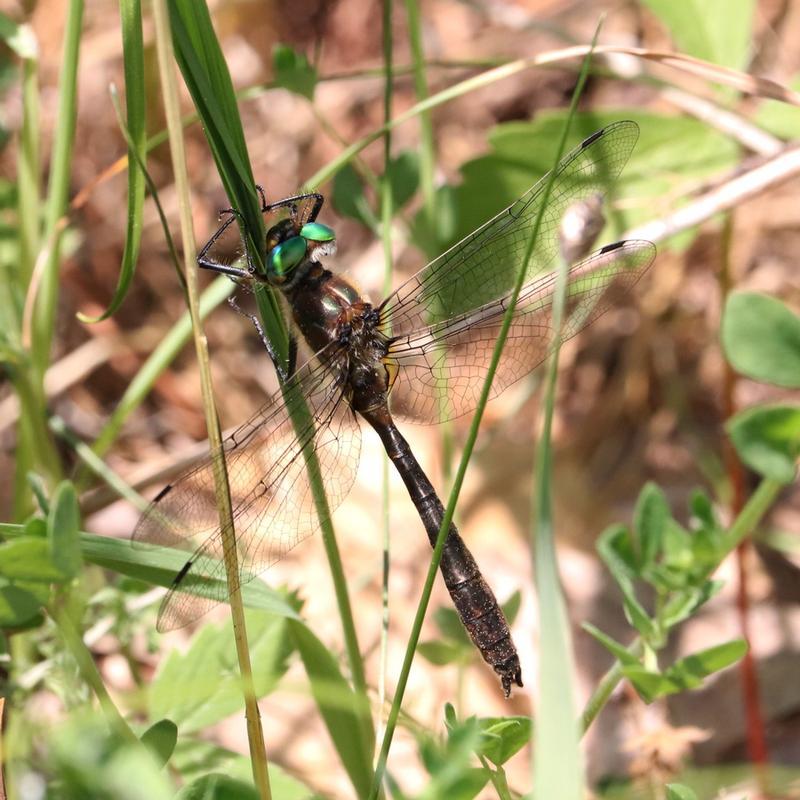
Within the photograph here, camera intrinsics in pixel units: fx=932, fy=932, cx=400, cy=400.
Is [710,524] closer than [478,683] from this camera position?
Yes

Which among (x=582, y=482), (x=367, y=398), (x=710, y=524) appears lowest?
(x=710, y=524)

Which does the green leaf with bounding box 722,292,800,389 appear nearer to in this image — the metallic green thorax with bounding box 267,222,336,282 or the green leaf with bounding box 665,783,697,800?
the green leaf with bounding box 665,783,697,800

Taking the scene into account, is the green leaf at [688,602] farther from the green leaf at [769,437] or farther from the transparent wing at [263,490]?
the transparent wing at [263,490]

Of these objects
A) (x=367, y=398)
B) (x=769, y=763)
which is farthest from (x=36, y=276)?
(x=769, y=763)

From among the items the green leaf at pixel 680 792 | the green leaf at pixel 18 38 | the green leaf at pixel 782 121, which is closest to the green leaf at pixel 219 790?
the green leaf at pixel 680 792

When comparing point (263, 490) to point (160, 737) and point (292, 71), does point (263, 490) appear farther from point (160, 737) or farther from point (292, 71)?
point (292, 71)

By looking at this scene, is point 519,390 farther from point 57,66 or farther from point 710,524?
point 57,66
